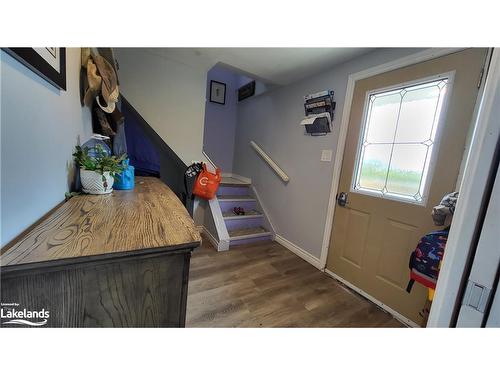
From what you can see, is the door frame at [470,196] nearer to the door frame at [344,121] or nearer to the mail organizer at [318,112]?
the door frame at [344,121]

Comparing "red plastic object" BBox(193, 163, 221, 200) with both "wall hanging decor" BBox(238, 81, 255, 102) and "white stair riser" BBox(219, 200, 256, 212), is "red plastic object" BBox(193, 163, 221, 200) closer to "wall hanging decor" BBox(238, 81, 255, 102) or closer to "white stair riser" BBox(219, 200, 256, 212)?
"white stair riser" BBox(219, 200, 256, 212)

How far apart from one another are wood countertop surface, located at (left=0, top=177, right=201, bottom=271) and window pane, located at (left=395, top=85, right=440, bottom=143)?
1715 mm

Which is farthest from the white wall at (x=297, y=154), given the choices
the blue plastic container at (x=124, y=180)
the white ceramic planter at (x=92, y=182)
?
the white ceramic planter at (x=92, y=182)

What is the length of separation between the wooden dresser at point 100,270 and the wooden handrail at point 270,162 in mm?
1967

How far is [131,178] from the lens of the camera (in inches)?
48.9

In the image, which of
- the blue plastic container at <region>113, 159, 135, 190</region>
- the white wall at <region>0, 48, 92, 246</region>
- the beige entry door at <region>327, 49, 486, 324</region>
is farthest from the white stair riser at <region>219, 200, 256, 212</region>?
the white wall at <region>0, 48, 92, 246</region>

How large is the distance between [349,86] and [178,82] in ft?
5.99

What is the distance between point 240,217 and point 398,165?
1881 mm

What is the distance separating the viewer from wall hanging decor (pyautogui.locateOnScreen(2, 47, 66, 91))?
493 millimetres

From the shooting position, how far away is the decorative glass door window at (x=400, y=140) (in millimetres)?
1362
